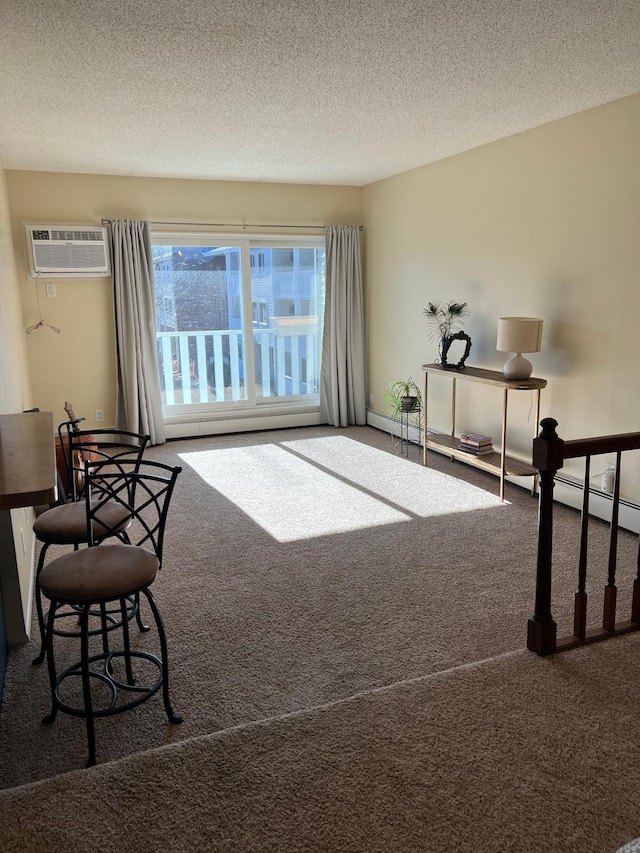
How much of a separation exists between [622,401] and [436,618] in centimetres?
196

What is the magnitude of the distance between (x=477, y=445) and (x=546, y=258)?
151 cm

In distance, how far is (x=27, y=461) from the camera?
2.04 meters

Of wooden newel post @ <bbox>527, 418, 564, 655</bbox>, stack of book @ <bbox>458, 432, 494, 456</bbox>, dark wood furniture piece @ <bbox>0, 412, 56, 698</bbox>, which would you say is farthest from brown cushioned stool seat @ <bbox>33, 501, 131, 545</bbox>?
stack of book @ <bbox>458, 432, 494, 456</bbox>

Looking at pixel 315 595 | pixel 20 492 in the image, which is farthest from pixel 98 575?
pixel 315 595

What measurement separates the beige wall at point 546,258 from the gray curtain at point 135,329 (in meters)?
2.51

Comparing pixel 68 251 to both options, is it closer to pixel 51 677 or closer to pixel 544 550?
pixel 51 677

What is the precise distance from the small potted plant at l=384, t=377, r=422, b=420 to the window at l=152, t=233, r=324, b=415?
109cm

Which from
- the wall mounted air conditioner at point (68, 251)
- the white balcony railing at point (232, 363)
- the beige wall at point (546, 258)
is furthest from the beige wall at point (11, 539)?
the beige wall at point (546, 258)

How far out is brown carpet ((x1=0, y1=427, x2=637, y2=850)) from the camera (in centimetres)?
240

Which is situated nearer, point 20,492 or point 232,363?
point 20,492

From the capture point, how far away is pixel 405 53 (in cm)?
306

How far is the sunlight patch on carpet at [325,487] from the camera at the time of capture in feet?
14.5

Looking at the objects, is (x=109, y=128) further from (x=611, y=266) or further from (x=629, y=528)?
(x=629, y=528)

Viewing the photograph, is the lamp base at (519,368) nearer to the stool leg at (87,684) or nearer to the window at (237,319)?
the window at (237,319)
